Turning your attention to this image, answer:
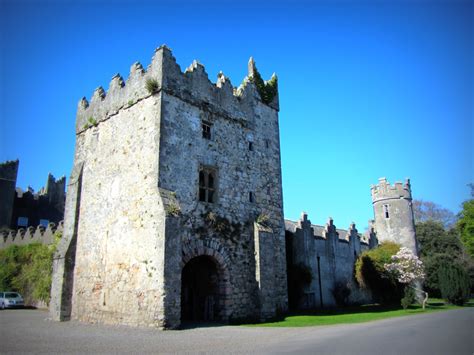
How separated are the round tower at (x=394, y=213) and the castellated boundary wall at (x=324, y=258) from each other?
17.5 ft

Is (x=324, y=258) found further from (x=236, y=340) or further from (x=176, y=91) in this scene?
(x=236, y=340)

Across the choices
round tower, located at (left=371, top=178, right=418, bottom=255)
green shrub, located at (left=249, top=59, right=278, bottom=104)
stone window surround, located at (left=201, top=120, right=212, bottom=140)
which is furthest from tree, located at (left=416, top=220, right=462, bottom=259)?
stone window surround, located at (left=201, top=120, right=212, bottom=140)

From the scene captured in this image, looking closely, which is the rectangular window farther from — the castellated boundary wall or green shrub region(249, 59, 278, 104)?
green shrub region(249, 59, 278, 104)

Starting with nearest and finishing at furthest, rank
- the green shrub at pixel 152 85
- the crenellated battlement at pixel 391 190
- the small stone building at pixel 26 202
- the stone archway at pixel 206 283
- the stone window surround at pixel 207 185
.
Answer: the stone archway at pixel 206 283 < the green shrub at pixel 152 85 < the stone window surround at pixel 207 185 < the crenellated battlement at pixel 391 190 < the small stone building at pixel 26 202

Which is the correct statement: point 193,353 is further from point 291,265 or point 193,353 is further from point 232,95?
point 291,265

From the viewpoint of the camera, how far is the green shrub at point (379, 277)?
32434 millimetres

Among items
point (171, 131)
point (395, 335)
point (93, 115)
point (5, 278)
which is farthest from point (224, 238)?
point (5, 278)

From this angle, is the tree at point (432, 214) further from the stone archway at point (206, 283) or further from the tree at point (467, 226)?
the stone archway at point (206, 283)

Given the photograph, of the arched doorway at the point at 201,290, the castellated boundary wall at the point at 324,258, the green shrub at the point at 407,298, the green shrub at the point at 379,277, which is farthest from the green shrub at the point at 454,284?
the arched doorway at the point at 201,290

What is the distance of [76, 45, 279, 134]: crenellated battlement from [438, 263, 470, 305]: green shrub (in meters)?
19.5

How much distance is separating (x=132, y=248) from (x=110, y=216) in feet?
9.29

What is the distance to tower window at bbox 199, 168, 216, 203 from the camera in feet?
57.8

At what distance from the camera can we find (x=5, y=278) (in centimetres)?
2950

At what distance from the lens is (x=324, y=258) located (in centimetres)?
2991
